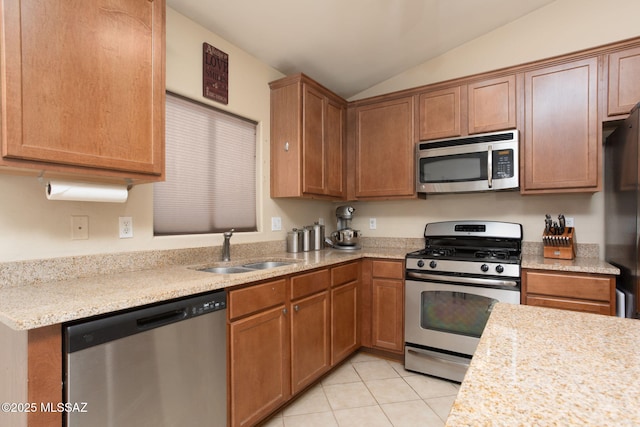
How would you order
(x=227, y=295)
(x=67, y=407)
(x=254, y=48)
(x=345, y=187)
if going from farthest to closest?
1. (x=345, y=187)
2. (x=254, y=48)
3. (x=227, y=295)
4. (x=67, y=407)

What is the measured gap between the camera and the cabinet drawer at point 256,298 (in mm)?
1642

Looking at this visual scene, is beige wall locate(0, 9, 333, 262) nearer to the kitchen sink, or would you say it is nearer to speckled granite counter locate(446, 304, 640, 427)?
the kitchen sink

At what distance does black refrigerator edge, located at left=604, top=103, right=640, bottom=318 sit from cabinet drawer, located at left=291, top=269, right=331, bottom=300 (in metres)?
1.77

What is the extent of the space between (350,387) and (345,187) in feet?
5.79

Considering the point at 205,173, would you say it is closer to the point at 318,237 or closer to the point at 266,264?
the point at 266,264

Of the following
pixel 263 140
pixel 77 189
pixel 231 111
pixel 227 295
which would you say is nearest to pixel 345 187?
pixel 263 140

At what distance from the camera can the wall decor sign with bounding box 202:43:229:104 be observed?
7.27 feet

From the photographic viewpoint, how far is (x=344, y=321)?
262cm

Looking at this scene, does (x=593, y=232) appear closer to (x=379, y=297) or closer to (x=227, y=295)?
(x=379, y=297)

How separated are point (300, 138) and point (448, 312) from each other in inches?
69.5

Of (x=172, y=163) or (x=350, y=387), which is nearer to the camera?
(x=172, y=163)

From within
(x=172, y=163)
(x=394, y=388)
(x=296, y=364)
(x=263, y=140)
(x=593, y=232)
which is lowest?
(x=394, y=388)

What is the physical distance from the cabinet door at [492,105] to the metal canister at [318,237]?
1539mm

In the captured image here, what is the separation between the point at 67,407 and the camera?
41.8 inches
